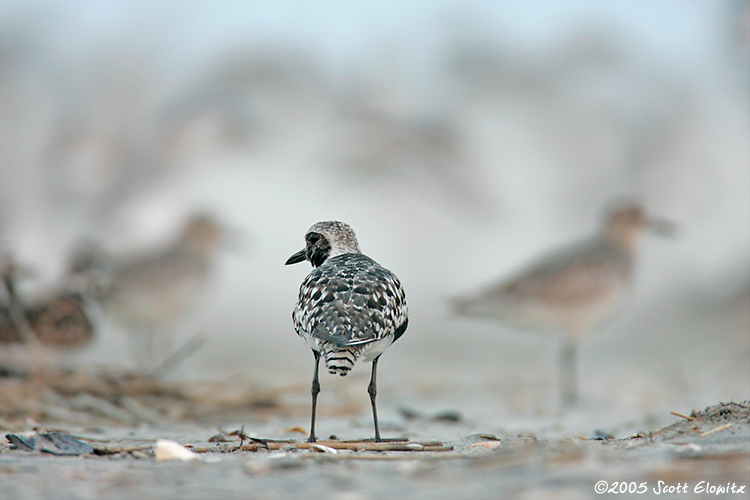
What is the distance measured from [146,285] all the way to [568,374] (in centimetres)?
405

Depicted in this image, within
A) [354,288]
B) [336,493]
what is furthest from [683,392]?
[336,493]

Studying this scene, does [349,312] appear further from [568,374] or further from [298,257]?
[568,374]

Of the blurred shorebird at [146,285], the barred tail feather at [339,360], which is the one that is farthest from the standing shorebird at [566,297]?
the barred tail feather at [339,360]

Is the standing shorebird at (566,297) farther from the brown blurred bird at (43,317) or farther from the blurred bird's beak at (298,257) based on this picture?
the brown blurred bird at (43,317)

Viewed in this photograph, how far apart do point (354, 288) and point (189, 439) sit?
1147 millimetres

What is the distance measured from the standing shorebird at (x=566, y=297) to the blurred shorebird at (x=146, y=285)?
109 inches

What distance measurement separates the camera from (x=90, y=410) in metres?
4.89

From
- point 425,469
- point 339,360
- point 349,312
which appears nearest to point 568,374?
point 349,312

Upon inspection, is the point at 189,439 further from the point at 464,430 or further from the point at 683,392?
the point at 683,392

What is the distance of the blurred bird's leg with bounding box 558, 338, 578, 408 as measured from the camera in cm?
623

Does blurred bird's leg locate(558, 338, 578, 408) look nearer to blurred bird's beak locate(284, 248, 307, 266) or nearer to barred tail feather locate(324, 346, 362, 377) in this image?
blurred bird's beak locate(284, 248, 307, 266)

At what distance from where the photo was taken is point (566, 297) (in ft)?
21.6

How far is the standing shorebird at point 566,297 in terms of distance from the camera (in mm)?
6621

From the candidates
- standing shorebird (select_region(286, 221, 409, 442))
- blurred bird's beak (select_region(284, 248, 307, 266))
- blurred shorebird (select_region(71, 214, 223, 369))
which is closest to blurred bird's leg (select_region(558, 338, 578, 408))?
blurred bird's beak (select_region(284, 248, 307, 266))
